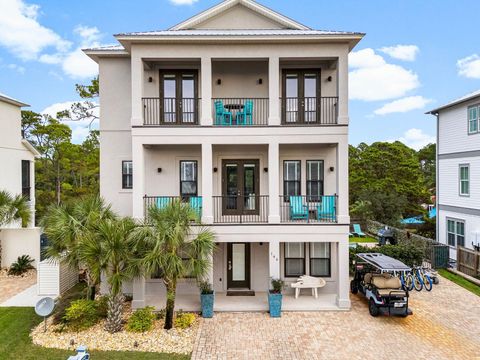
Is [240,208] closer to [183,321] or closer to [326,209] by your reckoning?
[326,209]

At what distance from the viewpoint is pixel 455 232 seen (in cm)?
1867

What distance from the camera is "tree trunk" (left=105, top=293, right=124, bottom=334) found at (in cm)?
959

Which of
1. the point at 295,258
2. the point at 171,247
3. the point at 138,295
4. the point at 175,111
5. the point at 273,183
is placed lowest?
the point at 138,295

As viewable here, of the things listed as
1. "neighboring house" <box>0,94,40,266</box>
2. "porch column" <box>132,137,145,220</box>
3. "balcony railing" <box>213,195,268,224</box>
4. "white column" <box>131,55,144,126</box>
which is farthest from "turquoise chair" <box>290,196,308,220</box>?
"neighboring house" <box>0,94,40,266</box>

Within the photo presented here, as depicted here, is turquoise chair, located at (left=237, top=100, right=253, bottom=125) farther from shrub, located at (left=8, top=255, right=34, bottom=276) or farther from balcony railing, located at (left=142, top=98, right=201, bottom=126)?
shrub, located at (left=8, top=255, right=34, bottom=276)

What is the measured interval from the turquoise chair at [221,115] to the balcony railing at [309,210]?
151 inches

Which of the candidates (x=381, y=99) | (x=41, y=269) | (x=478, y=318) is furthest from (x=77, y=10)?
(x=381, y=99)

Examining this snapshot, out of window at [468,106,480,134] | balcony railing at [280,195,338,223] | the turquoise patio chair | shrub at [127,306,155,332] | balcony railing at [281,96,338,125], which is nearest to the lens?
shrub at [127,306,155,332]

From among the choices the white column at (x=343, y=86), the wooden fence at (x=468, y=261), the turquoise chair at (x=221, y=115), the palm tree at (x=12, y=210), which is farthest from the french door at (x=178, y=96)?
the wooden fence at (x=468, y=261)

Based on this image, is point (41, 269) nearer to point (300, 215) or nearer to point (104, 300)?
point (104, 300)

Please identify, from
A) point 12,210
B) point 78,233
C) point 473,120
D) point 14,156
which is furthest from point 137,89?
point 473,120

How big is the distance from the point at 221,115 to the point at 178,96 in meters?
2.02

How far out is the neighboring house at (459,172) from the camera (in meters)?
17.2

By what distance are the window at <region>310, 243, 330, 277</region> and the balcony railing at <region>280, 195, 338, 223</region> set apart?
52.7 inches
